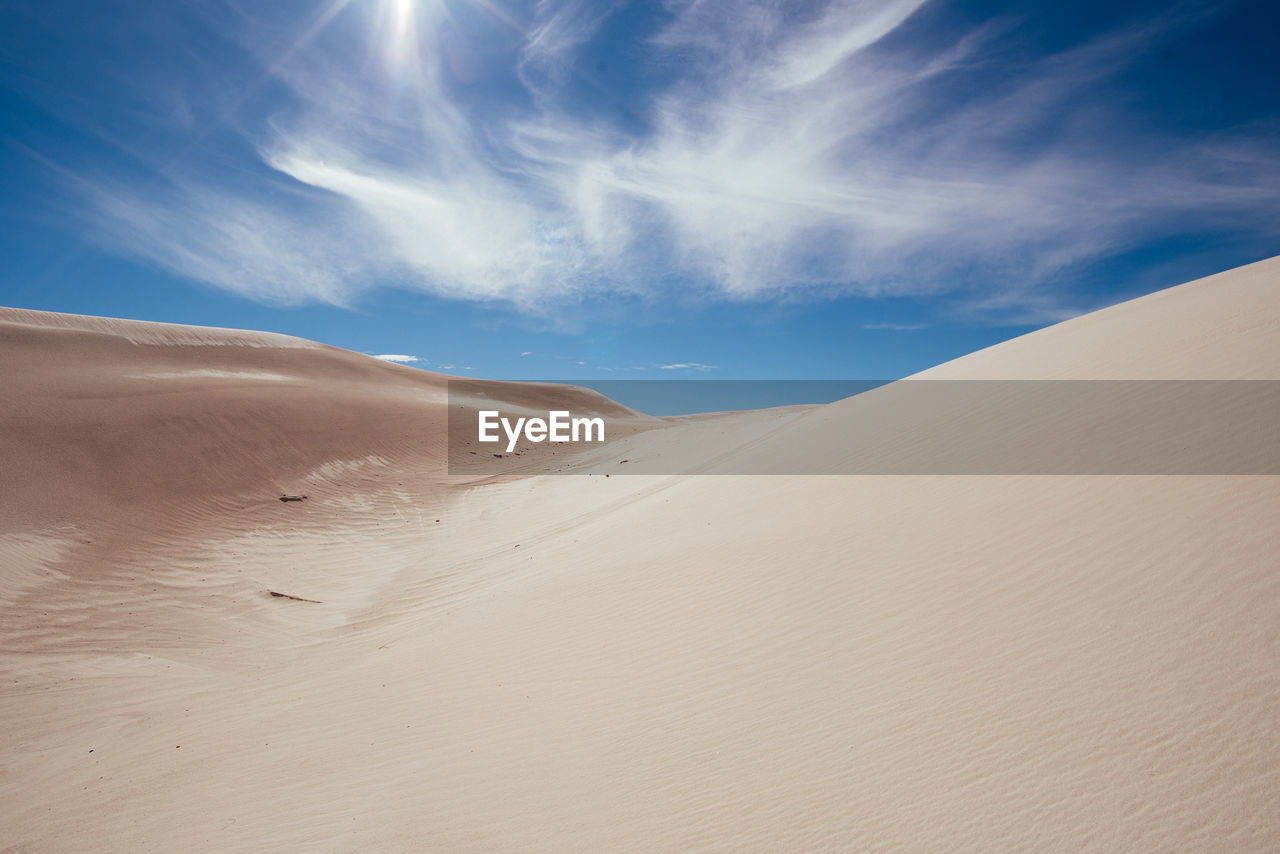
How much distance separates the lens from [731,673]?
13.6 ft

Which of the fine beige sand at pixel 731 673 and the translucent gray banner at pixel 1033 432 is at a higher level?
the translucent gray banner at pixel 1033 432

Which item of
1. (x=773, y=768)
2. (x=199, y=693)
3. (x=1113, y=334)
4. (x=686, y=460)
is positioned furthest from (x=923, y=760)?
(x=686, y=460)

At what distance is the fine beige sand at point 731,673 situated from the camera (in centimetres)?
270

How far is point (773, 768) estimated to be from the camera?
3.12 m

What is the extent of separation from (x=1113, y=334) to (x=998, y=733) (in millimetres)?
8783

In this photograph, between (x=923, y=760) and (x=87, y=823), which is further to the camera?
(x=87, y=823)

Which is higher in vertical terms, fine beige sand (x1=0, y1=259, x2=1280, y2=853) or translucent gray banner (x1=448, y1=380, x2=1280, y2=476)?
translucent gray banner (x1=448, y1=380, x2=1280, y2=476)

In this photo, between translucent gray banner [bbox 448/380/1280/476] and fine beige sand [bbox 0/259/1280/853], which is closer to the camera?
fine beige sand [bbox 0/259/1280/853]

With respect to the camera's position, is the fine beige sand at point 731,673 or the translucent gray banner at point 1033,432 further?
the translucent gray banner at point 1033,432

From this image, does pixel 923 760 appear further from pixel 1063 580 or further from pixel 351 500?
pixel 351 500

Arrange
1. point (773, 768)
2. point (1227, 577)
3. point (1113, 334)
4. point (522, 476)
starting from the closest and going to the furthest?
point (773, 768)
point (1227, 577)
point (1113, 334)
point (522, 476)

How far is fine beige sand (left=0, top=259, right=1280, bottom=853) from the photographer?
270 centimetres

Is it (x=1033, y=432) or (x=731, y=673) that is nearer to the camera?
(x=731, y=673)

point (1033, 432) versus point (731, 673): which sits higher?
point (1033, 432)
